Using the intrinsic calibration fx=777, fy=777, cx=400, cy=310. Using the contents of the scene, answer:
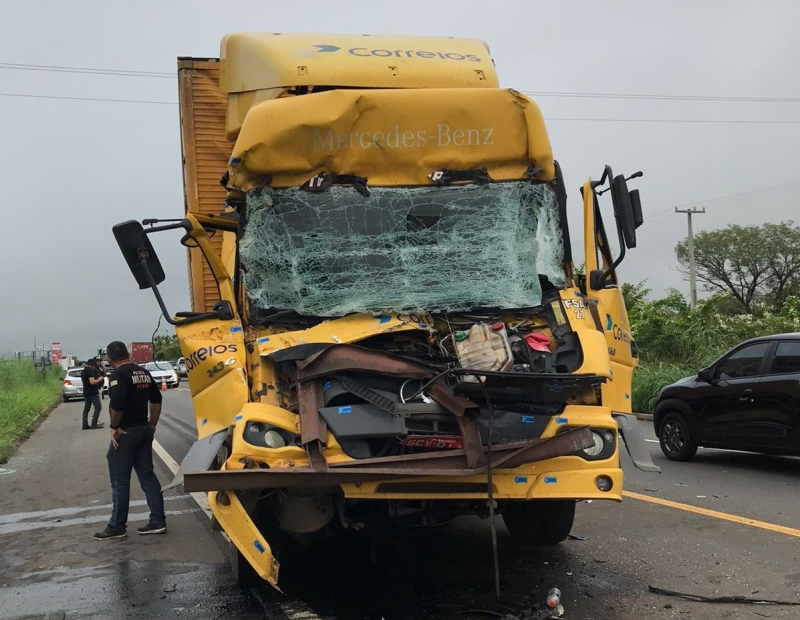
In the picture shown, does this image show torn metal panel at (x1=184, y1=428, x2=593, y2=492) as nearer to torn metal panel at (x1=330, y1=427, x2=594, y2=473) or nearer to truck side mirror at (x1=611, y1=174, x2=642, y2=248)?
torn metal panel at (x1=330, y1=427, x2=594, y2=473)

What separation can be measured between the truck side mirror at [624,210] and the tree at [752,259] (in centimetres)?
3742

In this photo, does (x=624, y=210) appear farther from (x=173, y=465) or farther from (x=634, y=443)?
(x=173, y=465)

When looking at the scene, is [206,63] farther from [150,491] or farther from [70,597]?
[70,597]

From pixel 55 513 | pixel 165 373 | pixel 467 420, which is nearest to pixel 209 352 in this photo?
pixel 467 420

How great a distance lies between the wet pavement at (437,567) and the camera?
15.4 feet

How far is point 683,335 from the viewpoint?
18.0 m

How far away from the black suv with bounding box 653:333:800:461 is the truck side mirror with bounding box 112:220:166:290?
675cm

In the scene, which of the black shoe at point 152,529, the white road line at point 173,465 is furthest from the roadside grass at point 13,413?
the black shoe at point 152,529

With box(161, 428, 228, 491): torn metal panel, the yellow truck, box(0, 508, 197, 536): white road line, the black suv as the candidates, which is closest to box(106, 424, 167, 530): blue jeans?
box(0, 508, 197, 536): white road line

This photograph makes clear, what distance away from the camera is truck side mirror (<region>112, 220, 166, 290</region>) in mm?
4992

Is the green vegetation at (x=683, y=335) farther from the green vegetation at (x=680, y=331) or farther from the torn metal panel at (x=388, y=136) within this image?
the torn metal panel at (x=388, y=136)

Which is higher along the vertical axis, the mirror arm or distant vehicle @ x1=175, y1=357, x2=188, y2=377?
the mirror arm

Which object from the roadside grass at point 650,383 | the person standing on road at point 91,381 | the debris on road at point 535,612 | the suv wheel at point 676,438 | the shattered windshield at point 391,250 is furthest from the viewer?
the person standing on road at point 91,381

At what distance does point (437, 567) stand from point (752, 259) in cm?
4238
